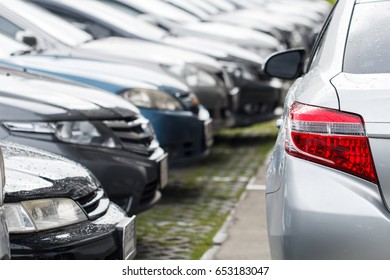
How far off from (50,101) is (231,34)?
722cm

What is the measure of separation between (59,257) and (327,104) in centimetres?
128

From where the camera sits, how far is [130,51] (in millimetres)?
9812

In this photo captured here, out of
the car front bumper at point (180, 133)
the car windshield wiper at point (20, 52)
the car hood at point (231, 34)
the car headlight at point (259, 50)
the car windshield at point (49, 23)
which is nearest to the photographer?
the car windshield wiper at point (20, 52)

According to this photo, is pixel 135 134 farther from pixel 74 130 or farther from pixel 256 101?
pixel 256 101

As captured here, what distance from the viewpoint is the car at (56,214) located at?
177 inches

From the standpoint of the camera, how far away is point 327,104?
13.7 feet

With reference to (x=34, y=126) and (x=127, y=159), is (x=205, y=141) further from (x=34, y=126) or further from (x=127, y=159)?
(x=34, y=126)

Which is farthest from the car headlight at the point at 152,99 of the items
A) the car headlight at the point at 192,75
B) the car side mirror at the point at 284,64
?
the car side mirror at the point at 284,64

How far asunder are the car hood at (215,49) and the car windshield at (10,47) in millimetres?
3071

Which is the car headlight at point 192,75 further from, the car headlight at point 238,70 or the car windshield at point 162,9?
the car windshield at point 162,9

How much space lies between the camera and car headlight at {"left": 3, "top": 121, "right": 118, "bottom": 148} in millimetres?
6133

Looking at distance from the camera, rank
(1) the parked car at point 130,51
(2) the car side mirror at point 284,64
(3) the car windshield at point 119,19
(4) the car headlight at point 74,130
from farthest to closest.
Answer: (3) the car windshield at point 119,19 → (1) the parked car at point 130,51 → (4) the car headlight at point 74,130 → (2) the car side mirror at point 284,64

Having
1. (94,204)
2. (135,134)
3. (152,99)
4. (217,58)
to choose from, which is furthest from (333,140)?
(217,58)

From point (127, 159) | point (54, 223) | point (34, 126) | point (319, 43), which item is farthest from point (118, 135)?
point (54, 223)
